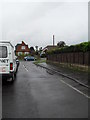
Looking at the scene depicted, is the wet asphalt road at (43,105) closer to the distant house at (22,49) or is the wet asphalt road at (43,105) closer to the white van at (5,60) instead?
the white van at (5,60)

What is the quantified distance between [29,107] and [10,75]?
4.48 metres

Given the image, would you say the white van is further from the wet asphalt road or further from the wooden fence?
the wooden fence

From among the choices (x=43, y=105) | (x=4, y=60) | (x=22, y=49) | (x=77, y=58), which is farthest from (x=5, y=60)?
(x=22, y=49)

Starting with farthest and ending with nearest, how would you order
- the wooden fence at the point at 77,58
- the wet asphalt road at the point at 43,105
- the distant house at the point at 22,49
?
the distant house at the point at 22,49 < the wooden fence at the point at 77,58 < the wet asphalt road at the point at 43,105

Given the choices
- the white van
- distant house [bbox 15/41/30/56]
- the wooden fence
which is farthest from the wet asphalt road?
distant house [bbox 15/41/30/56]

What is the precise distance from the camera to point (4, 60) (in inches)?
392

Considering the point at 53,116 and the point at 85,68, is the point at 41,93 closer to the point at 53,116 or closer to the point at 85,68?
the point at 53,116

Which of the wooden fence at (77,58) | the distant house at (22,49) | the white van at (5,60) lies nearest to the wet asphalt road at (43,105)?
the white van at (5,60)

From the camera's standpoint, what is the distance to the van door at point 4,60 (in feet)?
32.5

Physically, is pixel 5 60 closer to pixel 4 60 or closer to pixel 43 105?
pixel 4 60

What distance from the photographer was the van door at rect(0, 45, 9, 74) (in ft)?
32.5

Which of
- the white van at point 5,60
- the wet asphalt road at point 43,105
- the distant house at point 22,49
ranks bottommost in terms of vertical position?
the wet asphalt road at point 43,105

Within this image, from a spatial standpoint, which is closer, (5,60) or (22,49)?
(5,60)

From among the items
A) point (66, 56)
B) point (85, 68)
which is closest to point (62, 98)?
point (85, 68)
